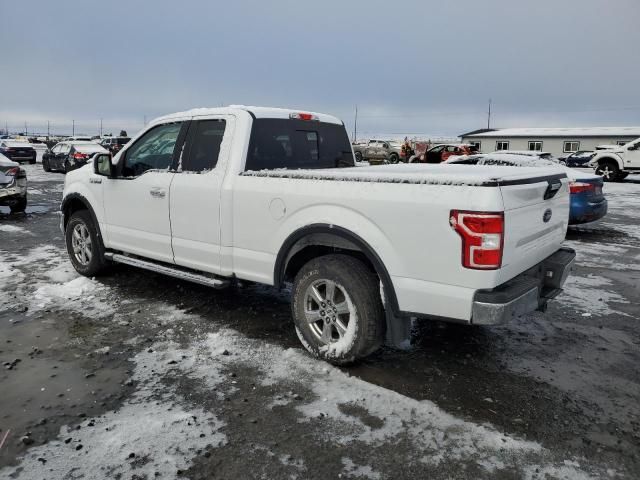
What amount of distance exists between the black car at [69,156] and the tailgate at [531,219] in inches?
907

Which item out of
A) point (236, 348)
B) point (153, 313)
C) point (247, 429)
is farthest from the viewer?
point (153, 313)

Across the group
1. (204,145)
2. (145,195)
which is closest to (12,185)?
(145,195)

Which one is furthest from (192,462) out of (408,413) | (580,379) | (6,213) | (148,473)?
(6,213)

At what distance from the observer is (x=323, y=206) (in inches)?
150

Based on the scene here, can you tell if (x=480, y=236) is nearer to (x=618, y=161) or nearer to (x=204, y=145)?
(x=204, y=145)

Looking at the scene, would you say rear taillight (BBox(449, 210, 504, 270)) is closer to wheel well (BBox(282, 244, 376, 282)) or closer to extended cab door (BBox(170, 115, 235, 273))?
wheel well (BBox(282, 244, 376, 282))

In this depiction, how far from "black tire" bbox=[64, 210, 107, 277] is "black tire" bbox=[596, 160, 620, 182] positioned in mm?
22852

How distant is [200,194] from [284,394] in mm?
2013

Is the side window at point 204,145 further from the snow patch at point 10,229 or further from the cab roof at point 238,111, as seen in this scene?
the snow patch at point 10,229

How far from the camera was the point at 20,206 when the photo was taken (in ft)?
40.0

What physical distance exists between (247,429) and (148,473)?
2.05ft

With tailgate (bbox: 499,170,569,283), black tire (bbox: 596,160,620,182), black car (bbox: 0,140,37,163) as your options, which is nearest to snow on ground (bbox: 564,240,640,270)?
tailgate (bbox: 499,170,569,283)

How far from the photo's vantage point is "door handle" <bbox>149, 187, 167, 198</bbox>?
16.4 feet

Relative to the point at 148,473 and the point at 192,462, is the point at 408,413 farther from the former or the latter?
the point at 148,473
